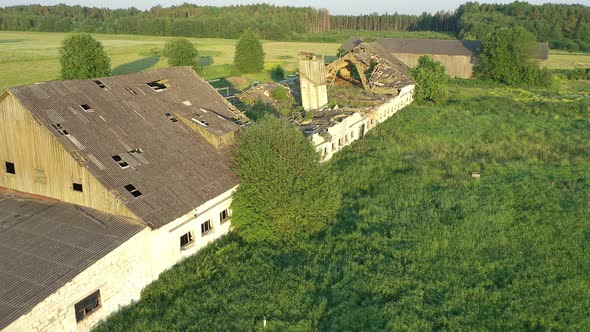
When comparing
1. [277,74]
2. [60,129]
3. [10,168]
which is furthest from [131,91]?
[277,74]

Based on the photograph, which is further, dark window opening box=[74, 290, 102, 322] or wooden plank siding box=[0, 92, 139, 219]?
wooden plank siding box=[0, 92, 139, 219]

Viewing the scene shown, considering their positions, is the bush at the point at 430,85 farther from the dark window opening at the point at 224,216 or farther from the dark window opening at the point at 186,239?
the dark window opening at the point at 186,239

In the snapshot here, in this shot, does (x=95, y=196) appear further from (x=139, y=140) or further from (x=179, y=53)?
(x=179, y=53)

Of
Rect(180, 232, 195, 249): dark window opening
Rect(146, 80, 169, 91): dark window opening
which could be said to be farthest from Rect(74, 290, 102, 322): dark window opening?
Rect(146, 80, 169, 91): dark window opening

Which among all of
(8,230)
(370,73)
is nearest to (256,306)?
(8,230)

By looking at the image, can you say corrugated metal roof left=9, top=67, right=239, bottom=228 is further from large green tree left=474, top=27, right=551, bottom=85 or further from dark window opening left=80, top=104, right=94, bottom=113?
large green tree left=474, top=27, right=551, bottom=85

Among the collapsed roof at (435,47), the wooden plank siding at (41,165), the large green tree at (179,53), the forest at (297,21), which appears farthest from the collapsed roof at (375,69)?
the forest at (297,21)
